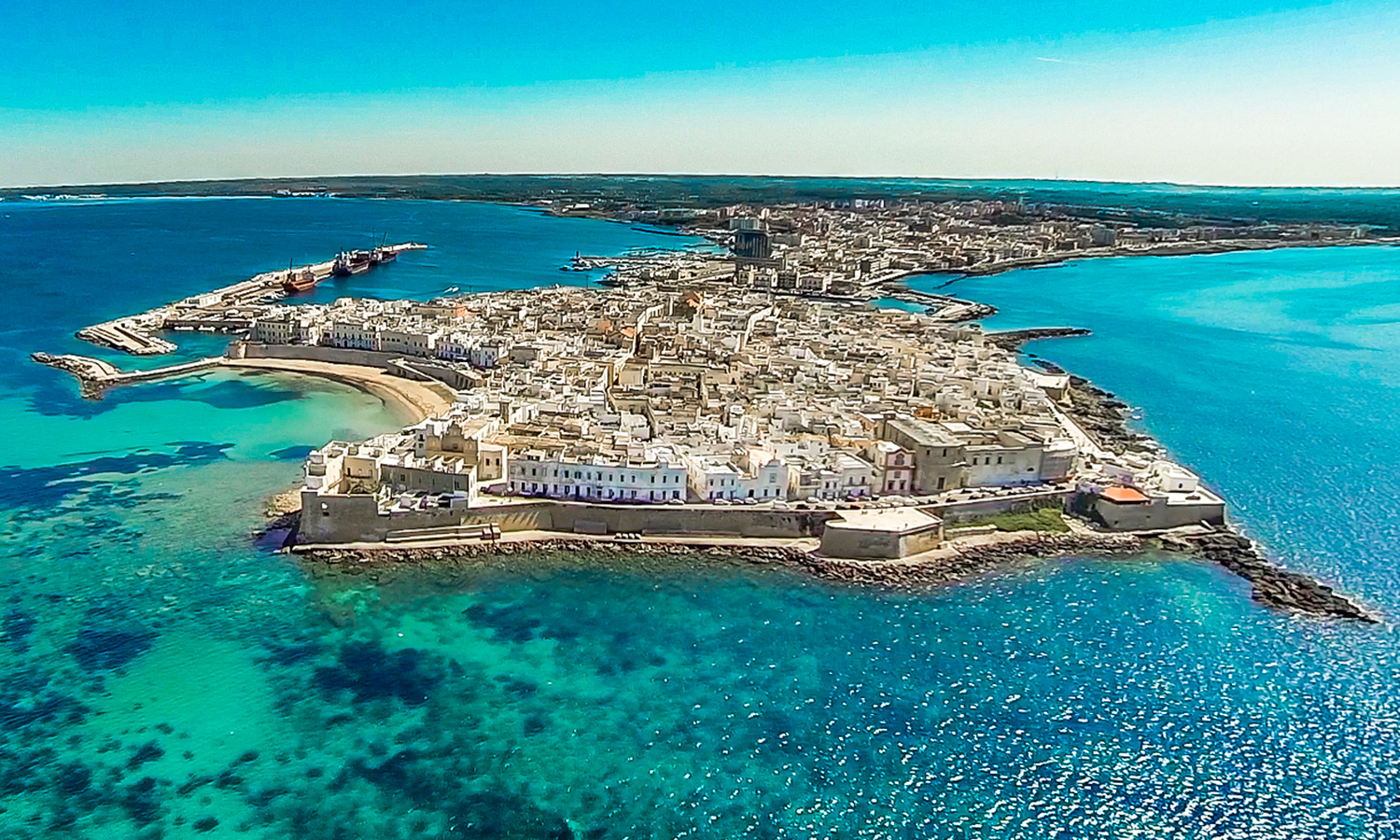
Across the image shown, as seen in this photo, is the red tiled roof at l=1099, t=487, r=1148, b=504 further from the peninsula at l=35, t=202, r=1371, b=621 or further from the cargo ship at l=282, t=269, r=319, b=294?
the cargo ship at l=282, t=269, r=319, b=294

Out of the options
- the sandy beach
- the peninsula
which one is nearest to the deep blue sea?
the peninsula

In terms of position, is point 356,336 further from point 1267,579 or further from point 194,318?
point 1267,579

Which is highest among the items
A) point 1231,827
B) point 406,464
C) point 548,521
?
point 406,464

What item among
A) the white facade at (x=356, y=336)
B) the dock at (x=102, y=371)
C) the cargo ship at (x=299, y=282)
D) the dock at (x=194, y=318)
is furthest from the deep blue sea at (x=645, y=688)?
the cargo ship at (x=299, y=282)

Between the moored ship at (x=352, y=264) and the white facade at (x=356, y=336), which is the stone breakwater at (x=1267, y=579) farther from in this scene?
the moored ship at (x=352, y=264)

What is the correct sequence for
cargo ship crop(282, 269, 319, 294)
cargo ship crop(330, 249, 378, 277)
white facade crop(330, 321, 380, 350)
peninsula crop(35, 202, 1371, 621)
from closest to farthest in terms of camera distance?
peninsula crop(35, 202, 1371, 621) < white facade crop(330, 321, 380, 350) < cargo ship crop(282, 269, 319, 294) < cargo ship crop(330, 249, 378, 277)

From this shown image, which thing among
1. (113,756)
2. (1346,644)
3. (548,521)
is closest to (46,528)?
(113,756)

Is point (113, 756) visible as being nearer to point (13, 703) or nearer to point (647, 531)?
point (13, 703)
